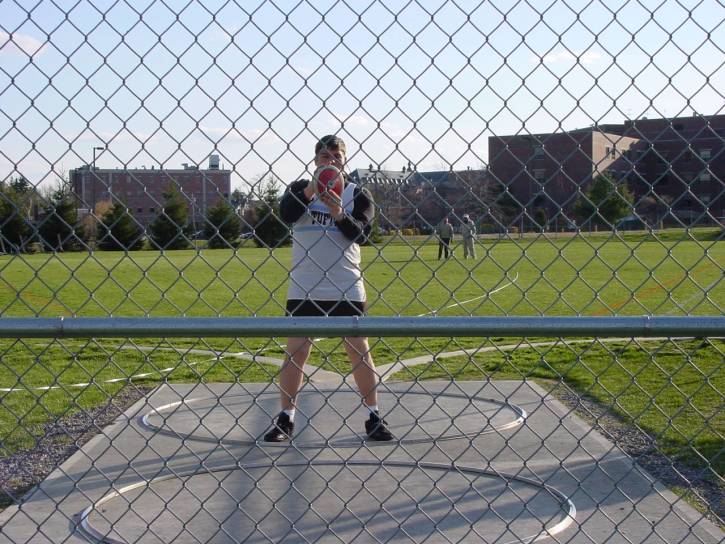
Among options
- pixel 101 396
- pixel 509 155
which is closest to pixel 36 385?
pixel 101 396

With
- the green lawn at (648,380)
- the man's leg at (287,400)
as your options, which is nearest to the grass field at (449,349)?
the green lawn at (648,380)

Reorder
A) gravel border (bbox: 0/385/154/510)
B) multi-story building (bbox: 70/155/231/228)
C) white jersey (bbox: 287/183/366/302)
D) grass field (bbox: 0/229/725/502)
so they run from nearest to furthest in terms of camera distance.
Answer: multi-story building (bbox: 70/155/231/228)
grass field (bbox: 0/229/725/502)
gravel border (bbox: 0/385/154/510)
white jersey (bbox: 287/183/366/302)

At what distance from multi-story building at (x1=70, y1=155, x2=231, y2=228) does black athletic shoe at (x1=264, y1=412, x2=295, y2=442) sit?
2633mm

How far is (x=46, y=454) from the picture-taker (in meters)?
6.31

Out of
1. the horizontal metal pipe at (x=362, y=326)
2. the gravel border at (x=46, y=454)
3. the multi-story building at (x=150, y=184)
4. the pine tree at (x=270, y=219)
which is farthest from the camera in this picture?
the gravel border at (x=46, y=454)

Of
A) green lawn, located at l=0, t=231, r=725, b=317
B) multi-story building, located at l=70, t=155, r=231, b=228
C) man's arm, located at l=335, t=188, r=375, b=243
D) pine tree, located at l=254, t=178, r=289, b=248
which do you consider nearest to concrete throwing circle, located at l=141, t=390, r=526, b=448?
pine tree, located at l=254, t=178, r=289, b=248

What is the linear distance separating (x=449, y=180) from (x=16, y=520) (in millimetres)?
2826

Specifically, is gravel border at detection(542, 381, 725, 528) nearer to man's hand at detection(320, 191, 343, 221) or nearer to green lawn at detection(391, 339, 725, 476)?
green lawn at detection(391, 339, 725, 476)

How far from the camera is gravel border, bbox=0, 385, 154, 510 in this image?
552cm

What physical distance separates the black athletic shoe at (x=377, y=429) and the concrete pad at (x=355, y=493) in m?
0.10

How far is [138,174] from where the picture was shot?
149 inches

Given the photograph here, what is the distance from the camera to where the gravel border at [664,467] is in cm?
492

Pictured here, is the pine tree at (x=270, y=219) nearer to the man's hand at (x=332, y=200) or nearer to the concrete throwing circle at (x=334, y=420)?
the man's hand at (x=332, y=200)

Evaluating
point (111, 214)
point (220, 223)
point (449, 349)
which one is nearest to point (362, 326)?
point (220, 223)
